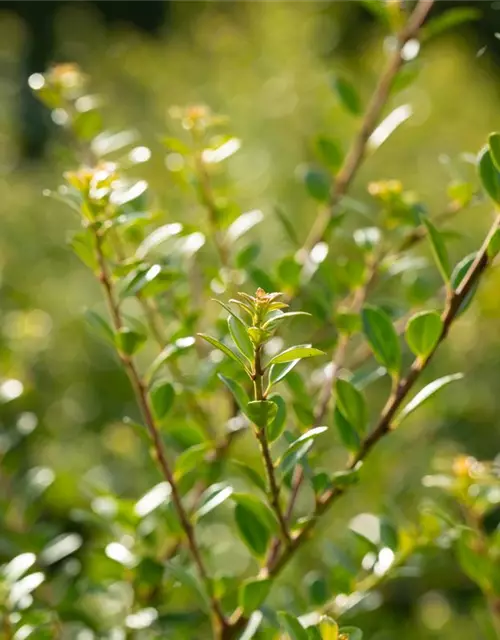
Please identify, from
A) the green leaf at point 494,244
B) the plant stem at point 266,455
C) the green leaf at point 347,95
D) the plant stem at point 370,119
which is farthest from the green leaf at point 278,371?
the green leaf at point 347,95

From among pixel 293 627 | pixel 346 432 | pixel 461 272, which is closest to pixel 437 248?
pixel 461 272

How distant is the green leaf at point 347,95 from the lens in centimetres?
77

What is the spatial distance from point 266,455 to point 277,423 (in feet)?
0.16

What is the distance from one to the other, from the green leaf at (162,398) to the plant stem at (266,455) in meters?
0.10

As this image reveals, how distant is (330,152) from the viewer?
75cm

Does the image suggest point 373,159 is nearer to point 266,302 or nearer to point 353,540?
point 353,540

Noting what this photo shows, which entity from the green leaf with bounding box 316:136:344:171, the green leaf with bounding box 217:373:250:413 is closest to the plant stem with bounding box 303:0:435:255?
the green leaf with bounding box 316:136:344:171

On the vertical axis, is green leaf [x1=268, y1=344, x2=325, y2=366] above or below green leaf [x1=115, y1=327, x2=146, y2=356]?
below

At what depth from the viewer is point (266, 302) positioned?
399mm

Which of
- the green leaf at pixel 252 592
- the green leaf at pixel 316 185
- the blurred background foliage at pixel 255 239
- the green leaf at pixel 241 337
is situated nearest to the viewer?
the green leaf at pixel 241 337

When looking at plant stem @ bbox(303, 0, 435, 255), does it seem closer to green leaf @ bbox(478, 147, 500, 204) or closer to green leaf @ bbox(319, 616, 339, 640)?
green leaf @ bbox(478, 147, 500, 204)

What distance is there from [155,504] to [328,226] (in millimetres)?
258

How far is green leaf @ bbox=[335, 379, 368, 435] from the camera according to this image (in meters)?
0.52

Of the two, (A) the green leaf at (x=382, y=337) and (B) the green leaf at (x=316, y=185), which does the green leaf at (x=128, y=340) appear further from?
(B) the green leaf at (x=316, y=185)
